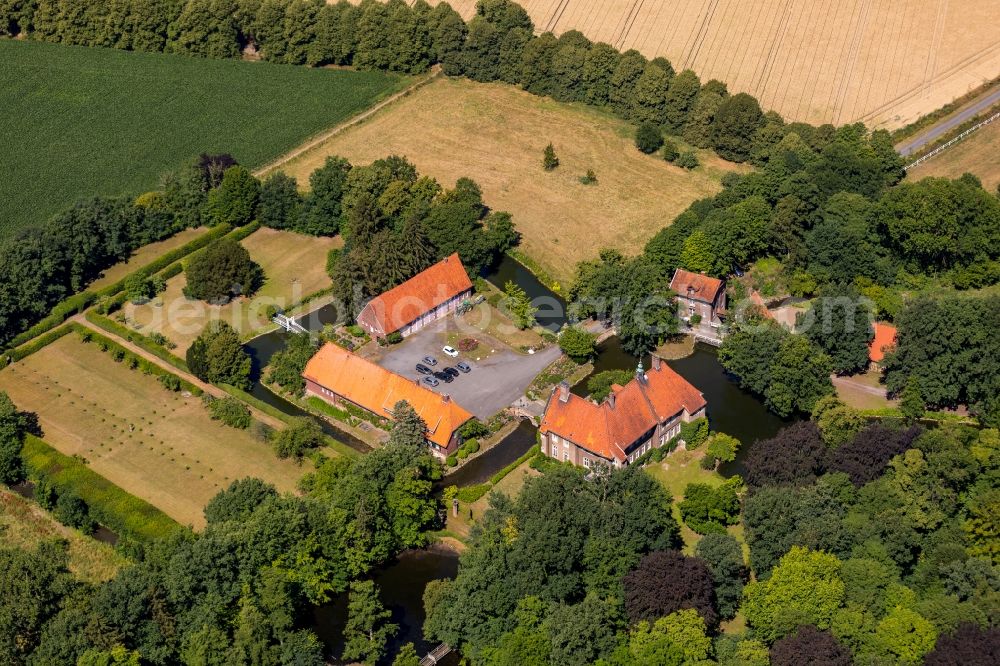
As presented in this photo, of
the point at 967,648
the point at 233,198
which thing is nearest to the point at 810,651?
the point at 967,648

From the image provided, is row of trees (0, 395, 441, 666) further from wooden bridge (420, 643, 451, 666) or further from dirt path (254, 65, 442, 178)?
dirt path (254, 65, 442, 178)

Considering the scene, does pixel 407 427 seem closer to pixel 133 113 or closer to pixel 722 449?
pixel 722 449

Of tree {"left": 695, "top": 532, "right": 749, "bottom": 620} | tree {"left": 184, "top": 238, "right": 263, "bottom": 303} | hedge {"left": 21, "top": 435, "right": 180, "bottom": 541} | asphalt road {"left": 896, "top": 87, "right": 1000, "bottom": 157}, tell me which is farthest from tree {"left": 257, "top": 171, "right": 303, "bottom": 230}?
asphalt road {"left": 896, "top": 87, "right": 1000, "bottom": 157}

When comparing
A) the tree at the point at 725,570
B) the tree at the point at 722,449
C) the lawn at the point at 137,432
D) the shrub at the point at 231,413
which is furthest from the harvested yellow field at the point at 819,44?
the lawn at the point at 137,432

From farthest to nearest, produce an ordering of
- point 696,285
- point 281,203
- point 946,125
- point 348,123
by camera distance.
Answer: point 348,123 → point 946,125 → point 281,203 → point 696,285

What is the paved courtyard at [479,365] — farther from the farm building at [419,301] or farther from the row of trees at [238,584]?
the row of trees at [238,584]

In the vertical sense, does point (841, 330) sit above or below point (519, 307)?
above
